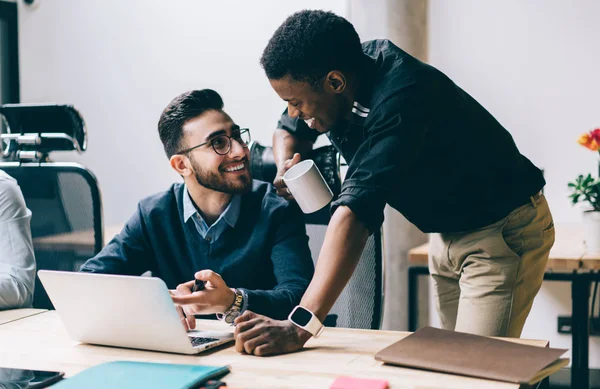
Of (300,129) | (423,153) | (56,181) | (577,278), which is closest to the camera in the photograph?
(423,153)

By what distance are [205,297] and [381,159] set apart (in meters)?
0.43

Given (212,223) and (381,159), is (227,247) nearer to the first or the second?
(212,223)

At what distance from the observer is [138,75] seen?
12.5ft

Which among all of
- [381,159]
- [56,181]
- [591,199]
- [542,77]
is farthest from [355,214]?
[542,77]

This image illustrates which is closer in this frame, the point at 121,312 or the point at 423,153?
the point at 121,312

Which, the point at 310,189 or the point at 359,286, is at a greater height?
the point at 310,189

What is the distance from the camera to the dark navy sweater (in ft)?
5.64

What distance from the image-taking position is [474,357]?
1141 mm

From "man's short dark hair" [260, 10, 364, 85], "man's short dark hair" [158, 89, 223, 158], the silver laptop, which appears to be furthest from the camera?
"man's short dark hair" [158, 89, 223, 158]

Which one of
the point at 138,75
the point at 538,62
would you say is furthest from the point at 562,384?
the point at 138,75

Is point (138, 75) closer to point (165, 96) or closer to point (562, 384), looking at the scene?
point (165, 96)

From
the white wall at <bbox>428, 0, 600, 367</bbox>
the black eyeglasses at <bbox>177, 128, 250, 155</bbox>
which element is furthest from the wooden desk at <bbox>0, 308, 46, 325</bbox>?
the white wall at <bbox>428, 0, 600, 367</bbox>

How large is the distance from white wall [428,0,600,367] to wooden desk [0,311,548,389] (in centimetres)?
203

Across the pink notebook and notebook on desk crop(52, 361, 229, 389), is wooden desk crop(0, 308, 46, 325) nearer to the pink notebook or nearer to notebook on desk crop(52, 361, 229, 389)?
notebook on desk crop(52, 361, 229, 389)
